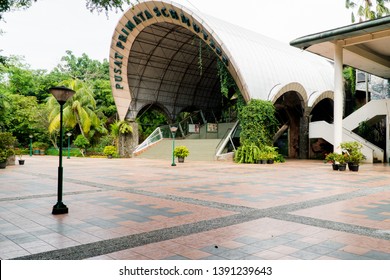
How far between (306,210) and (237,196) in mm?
2238

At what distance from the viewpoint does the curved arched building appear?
1020 inches

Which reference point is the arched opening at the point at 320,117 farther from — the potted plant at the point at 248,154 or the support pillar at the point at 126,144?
the support pillar at the point at 126,144

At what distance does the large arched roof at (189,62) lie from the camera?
2580 cm

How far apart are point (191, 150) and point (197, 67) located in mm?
11216

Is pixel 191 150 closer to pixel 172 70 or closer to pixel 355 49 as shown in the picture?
pixel 172 70

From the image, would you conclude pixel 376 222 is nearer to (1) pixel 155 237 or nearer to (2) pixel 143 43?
(1) pixel 155 237

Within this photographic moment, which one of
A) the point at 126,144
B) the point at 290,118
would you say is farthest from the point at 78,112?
the point at 290,118

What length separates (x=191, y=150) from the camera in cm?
2927

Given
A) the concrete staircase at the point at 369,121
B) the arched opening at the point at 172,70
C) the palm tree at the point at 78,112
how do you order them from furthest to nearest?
the palm tree at the point at 78,112 < the arched opening at the point at 172,70 < the concrete staircase at the point at 369,121

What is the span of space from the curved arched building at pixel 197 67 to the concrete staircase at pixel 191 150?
12.7 ft

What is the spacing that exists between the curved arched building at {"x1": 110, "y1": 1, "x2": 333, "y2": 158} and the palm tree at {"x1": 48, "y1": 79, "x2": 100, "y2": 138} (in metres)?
7.47

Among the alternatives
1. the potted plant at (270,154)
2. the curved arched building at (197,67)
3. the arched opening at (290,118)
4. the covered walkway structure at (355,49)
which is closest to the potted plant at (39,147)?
the curved arched building at (197,67)

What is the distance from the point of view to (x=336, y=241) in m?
5.13

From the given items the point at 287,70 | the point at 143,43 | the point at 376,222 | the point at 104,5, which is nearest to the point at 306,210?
the point at 376,222
